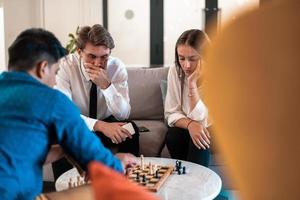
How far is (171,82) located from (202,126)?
410 mm

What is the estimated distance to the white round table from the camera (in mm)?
1587

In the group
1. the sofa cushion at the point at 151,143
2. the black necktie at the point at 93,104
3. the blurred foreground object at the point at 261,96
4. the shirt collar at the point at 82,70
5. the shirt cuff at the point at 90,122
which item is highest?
the blurred foreground object at the point at 261,96

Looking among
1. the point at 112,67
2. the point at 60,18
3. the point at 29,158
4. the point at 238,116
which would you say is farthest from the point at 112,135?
the point at 60,18

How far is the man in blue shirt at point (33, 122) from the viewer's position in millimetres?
1122

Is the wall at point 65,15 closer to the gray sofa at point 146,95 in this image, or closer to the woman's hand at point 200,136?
the gray sofa at point 146,95

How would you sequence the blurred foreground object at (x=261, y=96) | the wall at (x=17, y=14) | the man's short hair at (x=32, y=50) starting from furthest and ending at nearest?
the wall at (x=17, y=14) → the man's short hair at (x=32, y=50) → the blurred foreground object at (x=261, y=96)

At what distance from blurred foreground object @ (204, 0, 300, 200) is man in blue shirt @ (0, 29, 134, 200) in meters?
0.81

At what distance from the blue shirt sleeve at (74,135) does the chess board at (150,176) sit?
17.3 inches

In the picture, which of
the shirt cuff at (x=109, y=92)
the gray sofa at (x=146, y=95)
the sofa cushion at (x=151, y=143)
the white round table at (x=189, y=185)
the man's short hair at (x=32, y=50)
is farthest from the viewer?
the gray sofa at (x=146, y=95)

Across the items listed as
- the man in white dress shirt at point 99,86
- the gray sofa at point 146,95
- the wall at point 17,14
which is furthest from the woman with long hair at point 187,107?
the wall at point 17,14

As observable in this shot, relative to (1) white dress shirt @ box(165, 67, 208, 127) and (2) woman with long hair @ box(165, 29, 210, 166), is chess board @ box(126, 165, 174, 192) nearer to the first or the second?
(2) woman with long hair @ box(165, 29, 210, 166)

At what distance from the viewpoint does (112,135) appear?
87.3 inches

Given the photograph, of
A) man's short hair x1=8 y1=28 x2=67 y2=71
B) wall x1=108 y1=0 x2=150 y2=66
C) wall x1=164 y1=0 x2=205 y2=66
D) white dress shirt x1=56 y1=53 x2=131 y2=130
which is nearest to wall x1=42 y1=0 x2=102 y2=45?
wall x1=108 y1=0 x2=150 y2=66

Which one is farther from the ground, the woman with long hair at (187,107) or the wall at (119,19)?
the wall at (119,19)
